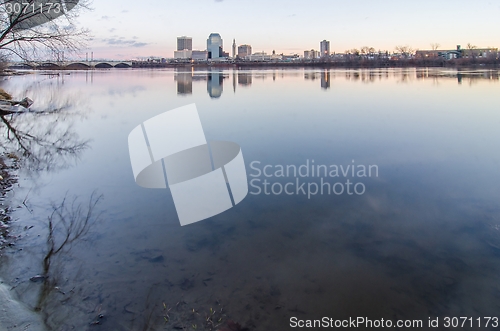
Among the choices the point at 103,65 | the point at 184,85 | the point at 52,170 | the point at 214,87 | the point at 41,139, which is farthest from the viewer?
the point at 103,65

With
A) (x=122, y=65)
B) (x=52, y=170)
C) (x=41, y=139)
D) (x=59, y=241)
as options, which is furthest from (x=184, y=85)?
(x=122, y=65)

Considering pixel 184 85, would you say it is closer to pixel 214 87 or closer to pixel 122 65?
pixel 214 87

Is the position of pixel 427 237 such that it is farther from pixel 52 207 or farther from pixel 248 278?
pixel 52 207

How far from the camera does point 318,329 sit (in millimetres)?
3586

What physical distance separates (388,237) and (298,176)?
287 centimetres

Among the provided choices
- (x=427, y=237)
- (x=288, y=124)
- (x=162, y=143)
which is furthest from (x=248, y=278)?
(x=288, y=124)

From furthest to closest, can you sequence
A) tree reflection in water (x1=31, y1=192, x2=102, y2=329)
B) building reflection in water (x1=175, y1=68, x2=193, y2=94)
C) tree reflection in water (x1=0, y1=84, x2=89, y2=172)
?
1. building reflection in water (x1=175, y1=68, x2=193, y2=94)
2. tree reflection in water (x1=0, y1=84, x2=89, y2=172)
3. tree reflection in water (x1=31, y1=192, x2=102, y2=329)

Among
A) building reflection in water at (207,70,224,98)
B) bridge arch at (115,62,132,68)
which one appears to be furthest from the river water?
bridge arch at (115,62,132,68)

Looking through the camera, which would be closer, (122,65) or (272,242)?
(272,242)

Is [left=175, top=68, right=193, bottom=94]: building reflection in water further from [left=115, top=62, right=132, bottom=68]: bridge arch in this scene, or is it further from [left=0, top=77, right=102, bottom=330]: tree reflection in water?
[left=115, top=62, right=132, bottom=68]: bridge arch

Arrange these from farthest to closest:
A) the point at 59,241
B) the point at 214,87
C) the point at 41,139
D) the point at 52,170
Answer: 1. the point at 214,87
2. the point at 41,139
3. the point at 52,170
4. the point at 59,241

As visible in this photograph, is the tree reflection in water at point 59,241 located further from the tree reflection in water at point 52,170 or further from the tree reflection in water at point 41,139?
the tree reflection in water at point 41,139

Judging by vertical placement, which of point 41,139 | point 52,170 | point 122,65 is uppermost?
point 122,65

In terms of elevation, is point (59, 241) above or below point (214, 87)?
below
